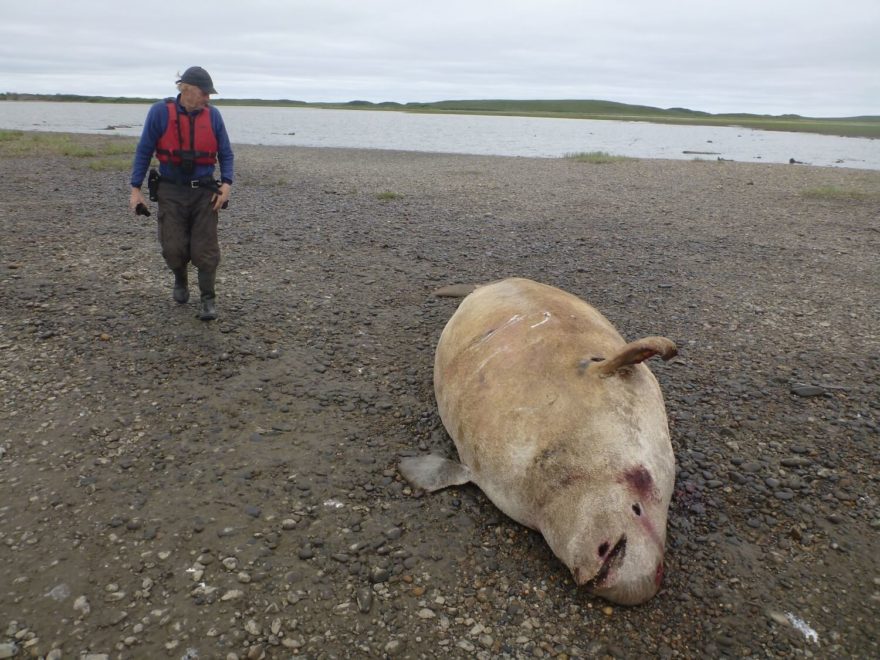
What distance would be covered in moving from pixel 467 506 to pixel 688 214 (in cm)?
1149

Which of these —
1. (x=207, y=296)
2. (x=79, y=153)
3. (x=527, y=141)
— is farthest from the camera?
(x=527, y=141)

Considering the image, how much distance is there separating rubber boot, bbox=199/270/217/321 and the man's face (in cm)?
Result: 162

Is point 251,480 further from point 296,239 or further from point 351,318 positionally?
point 296,239

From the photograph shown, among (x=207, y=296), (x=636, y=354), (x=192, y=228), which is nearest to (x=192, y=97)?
(x=192, y=228)

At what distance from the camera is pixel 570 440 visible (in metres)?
3.26

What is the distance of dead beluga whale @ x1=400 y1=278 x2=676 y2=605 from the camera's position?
3020mm

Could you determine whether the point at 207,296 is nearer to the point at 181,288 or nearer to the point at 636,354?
the point at 181,288

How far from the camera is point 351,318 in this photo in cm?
676

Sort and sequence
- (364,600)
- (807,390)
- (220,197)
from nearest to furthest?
1. (364,600)
2. (807,390)
3. (220,197)

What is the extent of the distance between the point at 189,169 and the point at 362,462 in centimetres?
351

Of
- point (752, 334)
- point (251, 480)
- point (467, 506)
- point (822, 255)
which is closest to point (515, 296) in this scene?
point (467, 506)

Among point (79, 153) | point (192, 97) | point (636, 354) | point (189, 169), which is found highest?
point (192, 97)

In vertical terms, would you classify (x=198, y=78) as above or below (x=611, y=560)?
above

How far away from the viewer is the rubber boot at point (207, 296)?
629 centimetres
